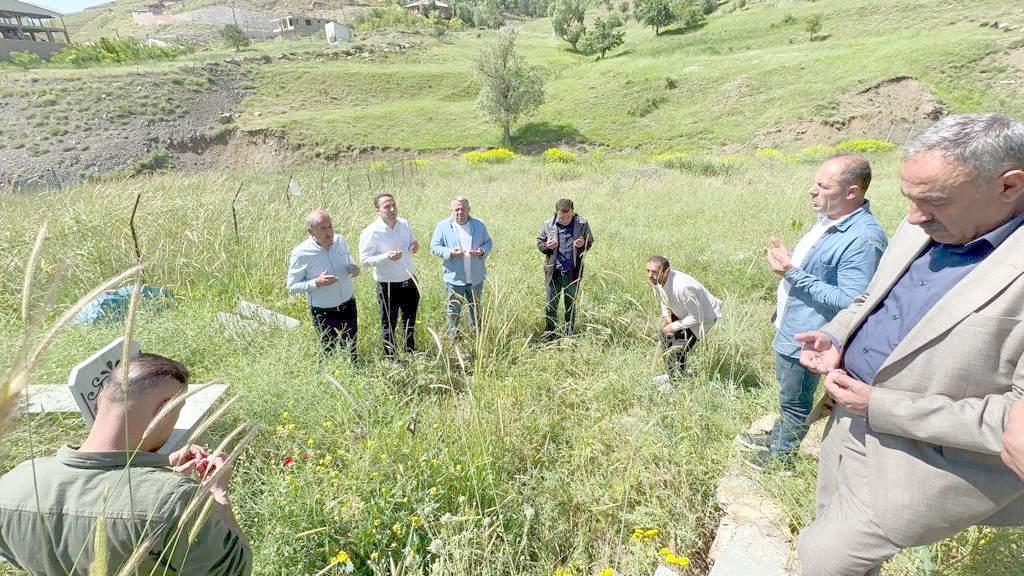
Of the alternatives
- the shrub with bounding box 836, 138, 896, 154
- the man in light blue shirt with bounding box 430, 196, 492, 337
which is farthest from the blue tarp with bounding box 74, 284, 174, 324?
the shrub with bounding box 836, 138, 896, 154

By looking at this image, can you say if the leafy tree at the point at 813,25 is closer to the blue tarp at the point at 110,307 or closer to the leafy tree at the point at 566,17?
Result: the leafy tree at the point at 566,17

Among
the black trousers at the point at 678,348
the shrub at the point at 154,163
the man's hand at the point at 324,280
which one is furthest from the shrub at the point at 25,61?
the black trousers at the point at 678,348

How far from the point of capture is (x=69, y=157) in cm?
2344

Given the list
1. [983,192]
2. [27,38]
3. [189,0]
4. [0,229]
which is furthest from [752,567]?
[189,0]

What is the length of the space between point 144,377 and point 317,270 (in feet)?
8.13

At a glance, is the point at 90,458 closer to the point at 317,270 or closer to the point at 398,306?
the point at 317,270

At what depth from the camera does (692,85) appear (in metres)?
32.0

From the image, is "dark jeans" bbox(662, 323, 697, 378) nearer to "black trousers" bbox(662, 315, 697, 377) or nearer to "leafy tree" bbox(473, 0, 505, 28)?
"black trousers" bbox(662, 315, 697, 377)

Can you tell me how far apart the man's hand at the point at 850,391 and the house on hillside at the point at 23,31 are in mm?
64834

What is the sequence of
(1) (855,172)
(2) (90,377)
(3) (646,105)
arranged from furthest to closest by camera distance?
1. (3) (646,105)
2. (1) (855,172)
3. (2) (90,377)

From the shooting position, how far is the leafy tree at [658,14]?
50.8m

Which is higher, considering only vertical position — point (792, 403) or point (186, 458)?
point (186, 458)

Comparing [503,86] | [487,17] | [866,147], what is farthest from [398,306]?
[487,17]

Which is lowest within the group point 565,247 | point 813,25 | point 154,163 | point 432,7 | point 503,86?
point 565,247
